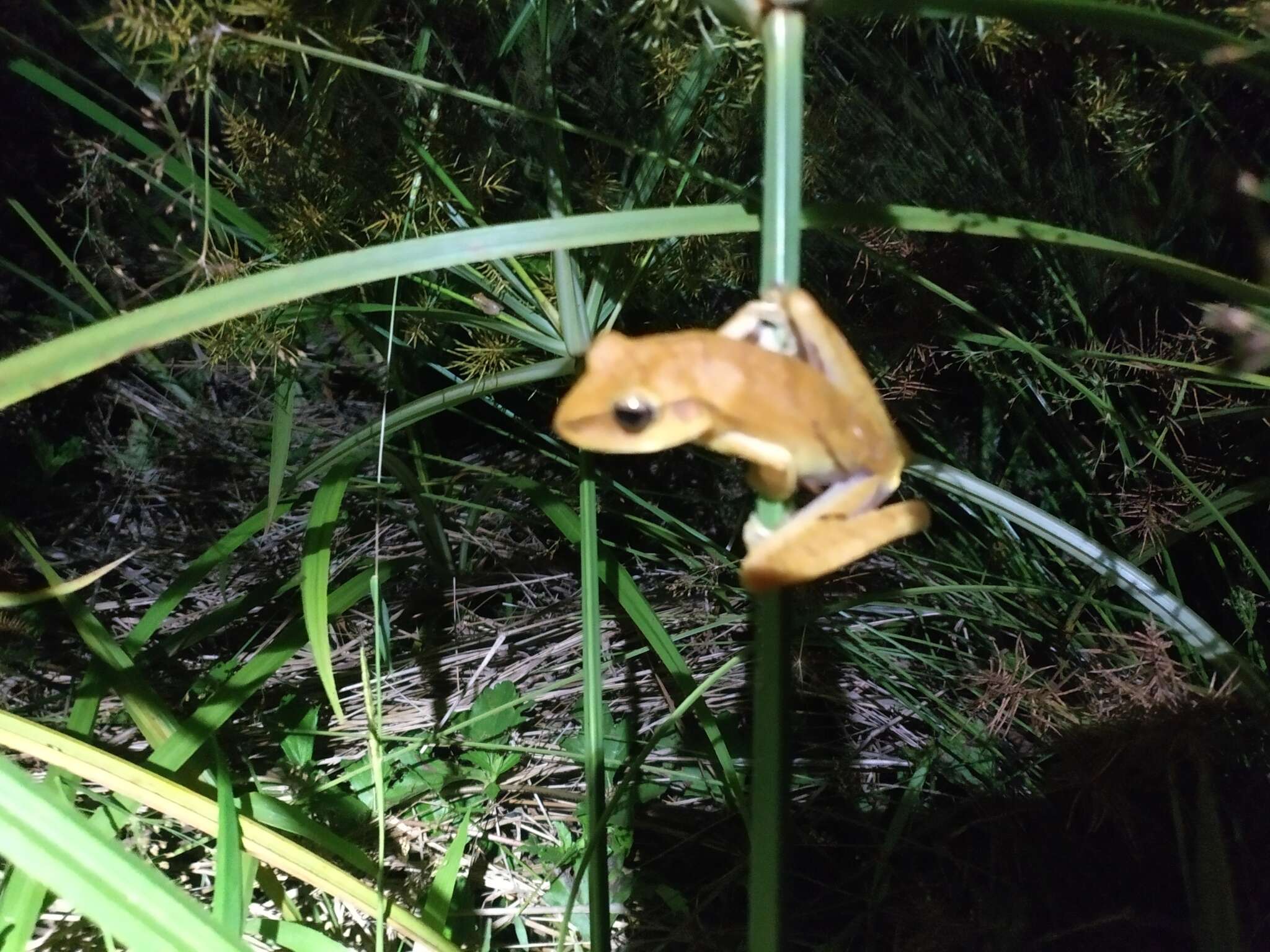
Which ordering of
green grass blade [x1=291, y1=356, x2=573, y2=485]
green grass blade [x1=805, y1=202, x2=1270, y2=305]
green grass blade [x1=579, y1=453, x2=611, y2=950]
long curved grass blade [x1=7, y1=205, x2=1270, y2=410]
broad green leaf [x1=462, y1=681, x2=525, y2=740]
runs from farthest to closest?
broad green leaf [x1=462, y1=681, x2=525, y2=740]
green grass blade [x1=291, y1=356, x2=573, y2=485]
green grass blade [x1=579, y1=453, x2=611, y2=950]
green grass blade [x1=805, y1=202, x2=1270, y2=305]
long curved grass blade [x1=7, y1=205, x2=1270, y2=410]

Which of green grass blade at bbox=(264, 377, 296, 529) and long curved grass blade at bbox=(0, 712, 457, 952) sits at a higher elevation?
green grass blade at bbox=(264, 377, 296, 529)

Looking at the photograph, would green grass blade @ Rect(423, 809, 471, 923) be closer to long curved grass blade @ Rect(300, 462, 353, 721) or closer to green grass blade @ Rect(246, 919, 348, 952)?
green grass blade @ Rect(246, 919, 348, 952)

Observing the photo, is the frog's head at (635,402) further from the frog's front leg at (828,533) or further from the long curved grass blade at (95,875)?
the long curved grass blade at (95,875)

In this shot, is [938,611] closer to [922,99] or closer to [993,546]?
[993,546]

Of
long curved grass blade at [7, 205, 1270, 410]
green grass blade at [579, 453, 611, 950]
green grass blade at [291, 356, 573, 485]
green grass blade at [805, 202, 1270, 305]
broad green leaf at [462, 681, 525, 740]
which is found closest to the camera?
long curved grass blade at [7, 205, 1270, 410]

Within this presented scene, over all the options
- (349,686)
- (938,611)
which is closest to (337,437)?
(349,686)

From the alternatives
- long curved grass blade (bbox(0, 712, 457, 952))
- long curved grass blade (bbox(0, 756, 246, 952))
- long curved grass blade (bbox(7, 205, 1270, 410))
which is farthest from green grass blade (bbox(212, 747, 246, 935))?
long curved grass blade (bbox(7, 205, 1270, 410))
